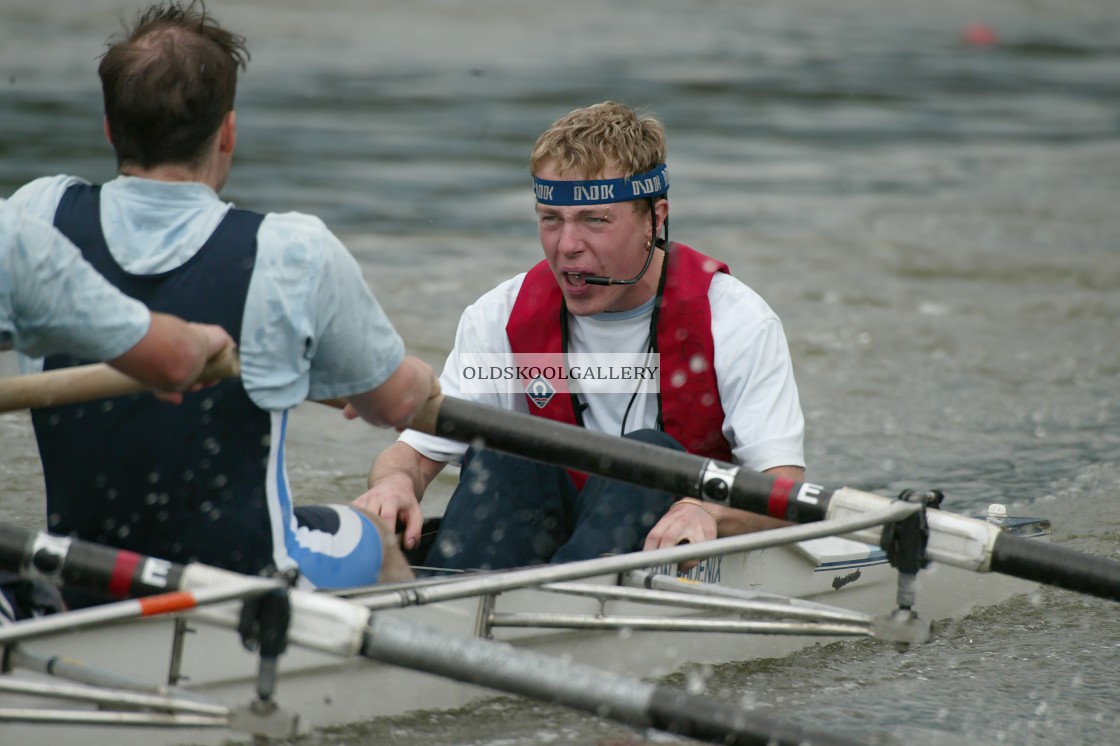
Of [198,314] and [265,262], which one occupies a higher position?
[265,262]

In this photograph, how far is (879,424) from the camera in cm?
733

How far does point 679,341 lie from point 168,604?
5.93 ft

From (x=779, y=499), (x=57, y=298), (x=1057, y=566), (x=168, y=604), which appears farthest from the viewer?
(x=779, y=499)

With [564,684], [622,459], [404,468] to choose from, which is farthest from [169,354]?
[404,468]

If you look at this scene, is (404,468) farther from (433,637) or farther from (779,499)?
(433,637)

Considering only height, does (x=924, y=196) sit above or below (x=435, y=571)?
above

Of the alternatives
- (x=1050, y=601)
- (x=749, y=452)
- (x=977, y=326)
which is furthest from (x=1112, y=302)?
(x=749, y=452)

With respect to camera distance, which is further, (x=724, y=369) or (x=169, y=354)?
(x=724, y=369)

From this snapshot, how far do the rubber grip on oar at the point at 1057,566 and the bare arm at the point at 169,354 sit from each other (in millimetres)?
2023

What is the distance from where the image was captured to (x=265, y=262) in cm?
287

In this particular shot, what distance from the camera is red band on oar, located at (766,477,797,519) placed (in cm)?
379

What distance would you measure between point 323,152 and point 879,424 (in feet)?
27.9

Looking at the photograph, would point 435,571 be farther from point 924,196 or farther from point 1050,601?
point 924,196

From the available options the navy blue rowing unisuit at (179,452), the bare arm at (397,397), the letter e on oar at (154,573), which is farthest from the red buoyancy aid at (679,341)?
the letter e on oar at (154,573)
